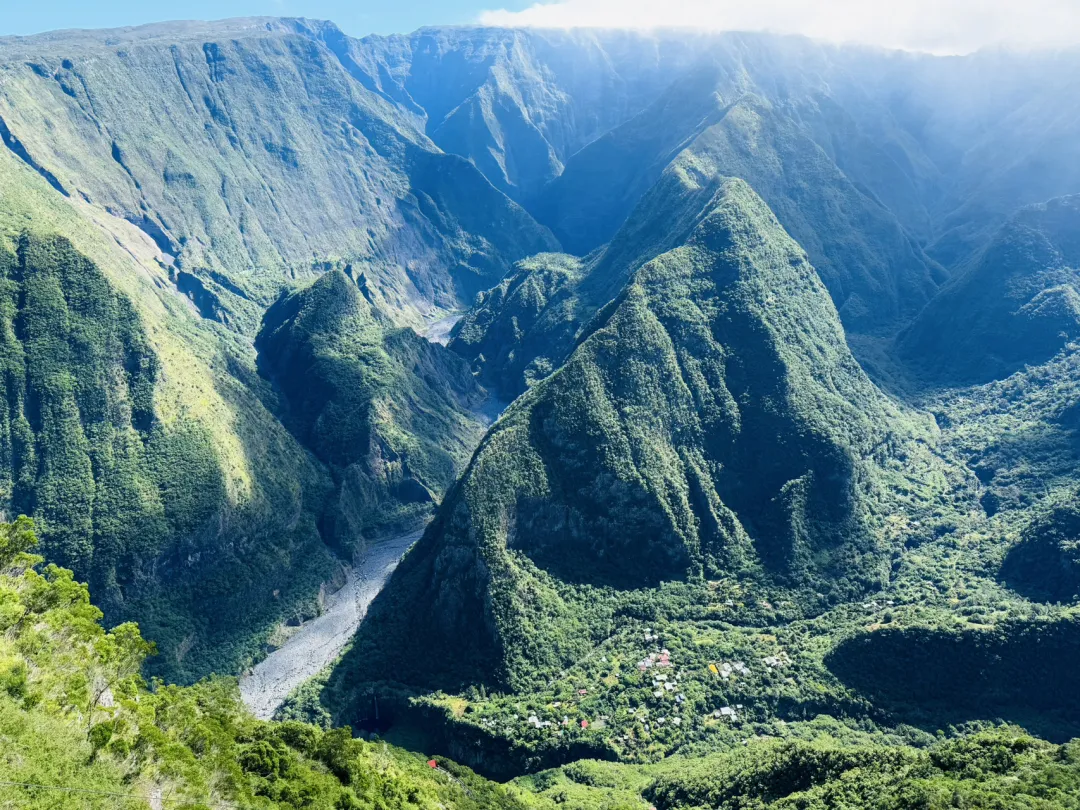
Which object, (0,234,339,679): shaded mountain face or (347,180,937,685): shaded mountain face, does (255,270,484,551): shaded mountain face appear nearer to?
(0,234,339,679): shaded mountain face

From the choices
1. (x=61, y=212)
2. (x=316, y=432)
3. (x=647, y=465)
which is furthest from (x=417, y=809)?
(x=61, y=212)

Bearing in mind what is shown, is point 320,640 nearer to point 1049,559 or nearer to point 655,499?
point 655,499

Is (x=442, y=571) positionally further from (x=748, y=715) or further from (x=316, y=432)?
(x=316, y=432)

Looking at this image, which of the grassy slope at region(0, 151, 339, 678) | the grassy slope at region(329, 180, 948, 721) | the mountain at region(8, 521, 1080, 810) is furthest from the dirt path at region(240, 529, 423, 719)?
the mountain at region(8, 521, 1080, 810)

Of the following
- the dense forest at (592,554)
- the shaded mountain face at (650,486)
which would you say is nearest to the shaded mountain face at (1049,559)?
the dense forest at (592,554)

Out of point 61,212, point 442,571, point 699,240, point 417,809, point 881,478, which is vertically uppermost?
point 699,240

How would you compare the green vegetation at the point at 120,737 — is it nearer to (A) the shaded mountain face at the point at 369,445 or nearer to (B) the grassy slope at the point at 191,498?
(B) the grassy slope at the point at 191,498
